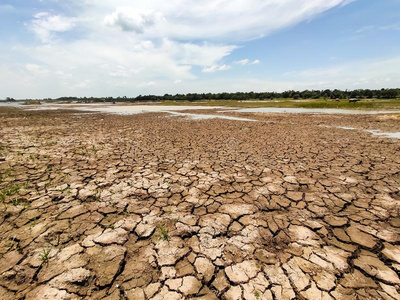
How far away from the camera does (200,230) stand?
2791mm

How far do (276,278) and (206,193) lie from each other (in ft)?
6.59

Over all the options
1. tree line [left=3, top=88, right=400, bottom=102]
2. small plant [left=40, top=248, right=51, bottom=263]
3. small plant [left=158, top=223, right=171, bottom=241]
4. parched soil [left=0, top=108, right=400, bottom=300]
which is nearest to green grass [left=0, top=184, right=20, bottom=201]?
parched soil [left=0, top=108, right=400, bottom=300]

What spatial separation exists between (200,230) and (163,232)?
527 millimetres

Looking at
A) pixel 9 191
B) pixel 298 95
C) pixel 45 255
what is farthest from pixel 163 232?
pixel 298 95

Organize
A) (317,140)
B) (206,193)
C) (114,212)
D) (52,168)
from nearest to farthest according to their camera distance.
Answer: (114,212)
(206,193)
(52,168)
(317,140)

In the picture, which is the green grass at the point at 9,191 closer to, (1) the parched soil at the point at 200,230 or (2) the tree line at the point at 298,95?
(1) the parched soil at the point at 200,230

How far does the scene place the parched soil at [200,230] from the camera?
197 cm

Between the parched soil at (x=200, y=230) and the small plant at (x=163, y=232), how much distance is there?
31 mm

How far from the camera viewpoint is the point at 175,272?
2125 mm

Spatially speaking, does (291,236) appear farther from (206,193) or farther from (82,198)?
(82,198)

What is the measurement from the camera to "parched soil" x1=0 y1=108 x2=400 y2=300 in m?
1.97

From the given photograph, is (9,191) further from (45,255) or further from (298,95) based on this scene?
(298,95)

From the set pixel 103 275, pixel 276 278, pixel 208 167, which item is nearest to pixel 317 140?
pixel 208 167

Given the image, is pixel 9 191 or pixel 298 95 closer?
pixel 9 191
